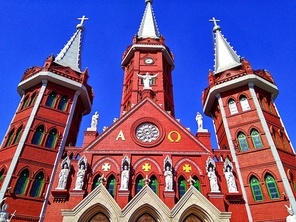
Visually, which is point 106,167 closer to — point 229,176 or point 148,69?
point 229,176

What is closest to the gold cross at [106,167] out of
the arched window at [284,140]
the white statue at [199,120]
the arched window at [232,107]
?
the white statue at [199,120]

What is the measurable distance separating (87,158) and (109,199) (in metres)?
4.09

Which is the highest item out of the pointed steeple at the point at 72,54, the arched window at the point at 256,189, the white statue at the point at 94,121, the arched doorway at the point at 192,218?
the pointed steeple at the point at 72,54

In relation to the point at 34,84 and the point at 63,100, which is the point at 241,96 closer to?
the point at 63,100

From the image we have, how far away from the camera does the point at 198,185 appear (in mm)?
20391

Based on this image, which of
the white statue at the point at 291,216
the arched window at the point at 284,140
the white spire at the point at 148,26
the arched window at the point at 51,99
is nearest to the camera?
the white statue at the point at 291,216

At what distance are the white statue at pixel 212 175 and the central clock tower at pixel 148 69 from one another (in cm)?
1081

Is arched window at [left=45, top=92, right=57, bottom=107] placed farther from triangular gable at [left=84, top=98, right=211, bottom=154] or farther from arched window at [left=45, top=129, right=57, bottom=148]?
triangular gable at [left=84, top=98, right=211, bottom=154]

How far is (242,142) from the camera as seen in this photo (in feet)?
74.9

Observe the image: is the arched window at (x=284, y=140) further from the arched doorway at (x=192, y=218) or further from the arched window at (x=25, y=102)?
the arched window at (x=25, y=102)

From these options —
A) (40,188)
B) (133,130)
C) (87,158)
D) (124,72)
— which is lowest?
(40,188)

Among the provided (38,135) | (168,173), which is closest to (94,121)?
(38,135)

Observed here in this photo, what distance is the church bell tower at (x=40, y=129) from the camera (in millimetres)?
19312

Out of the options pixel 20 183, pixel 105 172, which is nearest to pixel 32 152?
pixel 20 183
